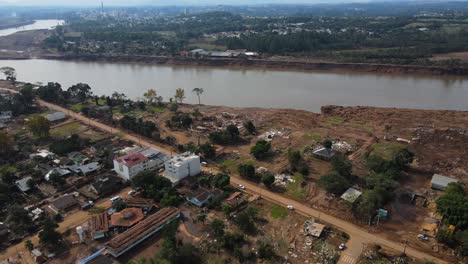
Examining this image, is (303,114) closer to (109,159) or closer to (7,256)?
(109,159)

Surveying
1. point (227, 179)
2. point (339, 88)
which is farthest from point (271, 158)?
point (339, 88)

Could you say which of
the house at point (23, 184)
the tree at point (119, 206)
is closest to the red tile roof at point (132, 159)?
the tree at point (119, 206)

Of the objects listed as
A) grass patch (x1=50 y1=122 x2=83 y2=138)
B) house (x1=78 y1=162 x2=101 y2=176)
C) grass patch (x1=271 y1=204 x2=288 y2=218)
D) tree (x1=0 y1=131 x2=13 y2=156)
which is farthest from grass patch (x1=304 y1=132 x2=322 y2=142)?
tree (x1=0 y1=131 x2=13 y2=156)

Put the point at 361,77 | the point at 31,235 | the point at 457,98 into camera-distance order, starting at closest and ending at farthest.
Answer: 1. the point at 31,235
2. the point at 457,98
3. the point at 361,77

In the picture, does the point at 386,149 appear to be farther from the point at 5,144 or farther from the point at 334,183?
the point at 5,144

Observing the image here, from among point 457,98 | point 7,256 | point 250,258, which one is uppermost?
point 457,98

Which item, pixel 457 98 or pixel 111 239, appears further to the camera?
pixel 457 98

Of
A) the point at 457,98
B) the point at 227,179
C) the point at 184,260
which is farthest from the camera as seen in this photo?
the point at 457,98
